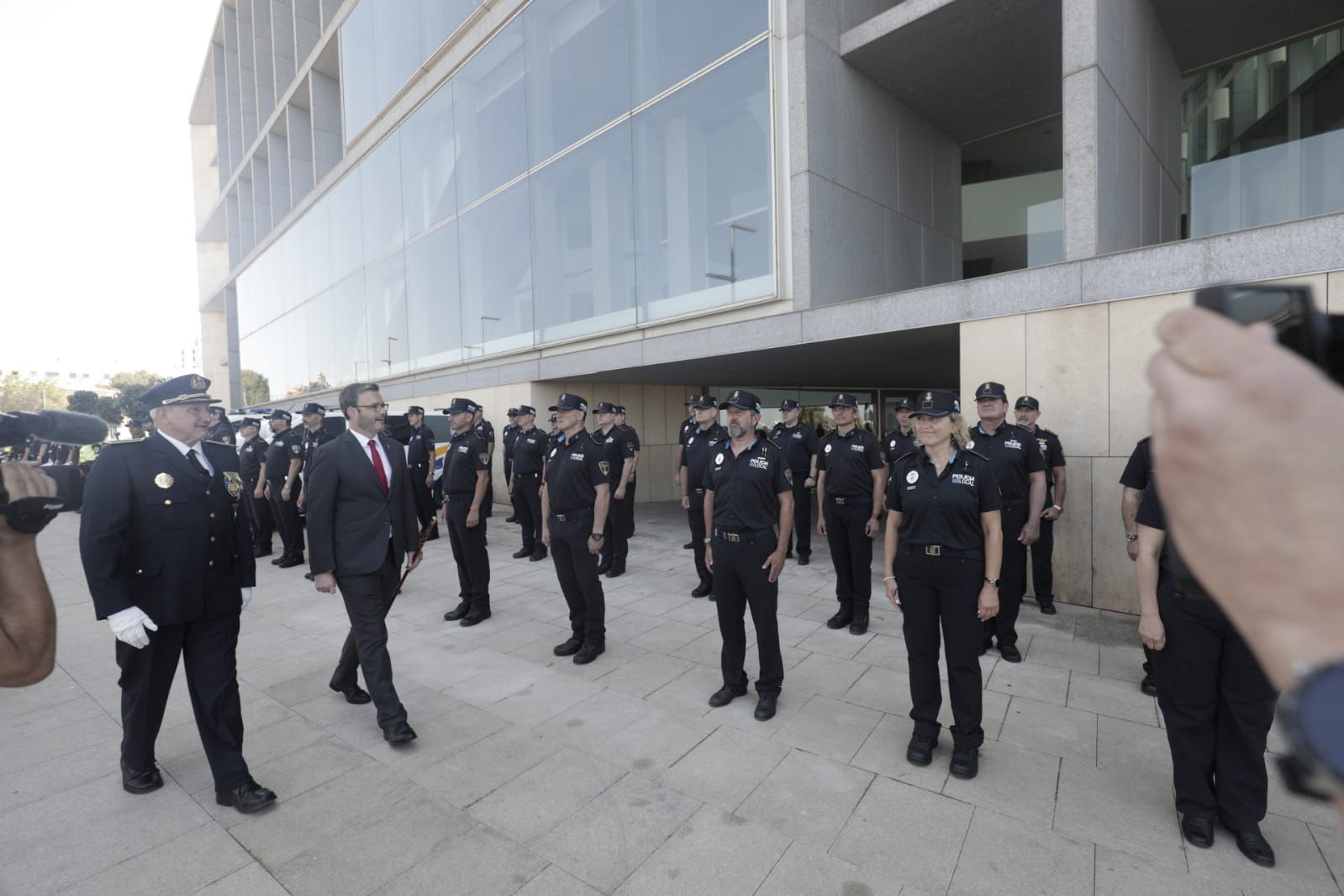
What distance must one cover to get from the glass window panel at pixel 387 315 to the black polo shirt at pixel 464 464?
12284 mm

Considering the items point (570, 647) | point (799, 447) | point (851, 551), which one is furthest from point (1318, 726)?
point (799, 447)

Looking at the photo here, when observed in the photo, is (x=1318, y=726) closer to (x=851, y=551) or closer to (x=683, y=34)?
(x=851, y=551)

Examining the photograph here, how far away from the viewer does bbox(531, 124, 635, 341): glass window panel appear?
11586mm

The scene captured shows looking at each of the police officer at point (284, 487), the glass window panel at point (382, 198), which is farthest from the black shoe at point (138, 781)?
the glass window panel at point (382, 198)

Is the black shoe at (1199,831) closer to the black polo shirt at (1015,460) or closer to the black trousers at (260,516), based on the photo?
the black polo shirt at (1015,460)

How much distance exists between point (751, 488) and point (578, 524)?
1730 millimetres

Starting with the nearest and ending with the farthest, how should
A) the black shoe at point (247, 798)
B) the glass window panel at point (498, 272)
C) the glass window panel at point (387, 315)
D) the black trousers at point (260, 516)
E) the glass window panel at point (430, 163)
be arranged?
the black shoe at point (247, 798) → the black trousers at point (260, 516) → the glass window panel at point (498, 272) → the glass window panel at point (430, 163) → the glass window panel at point (387, 315)

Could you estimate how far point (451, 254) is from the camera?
52.9 feet

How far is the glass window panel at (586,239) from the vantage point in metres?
11.6

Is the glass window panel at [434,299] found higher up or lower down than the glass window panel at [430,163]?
lower down

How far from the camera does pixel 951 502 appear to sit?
361 cm

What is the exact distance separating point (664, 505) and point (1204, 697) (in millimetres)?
12278

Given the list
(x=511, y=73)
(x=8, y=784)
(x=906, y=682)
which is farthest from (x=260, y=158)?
(x=906, y=682)

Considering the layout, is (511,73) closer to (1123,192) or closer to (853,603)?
(1123,192)
